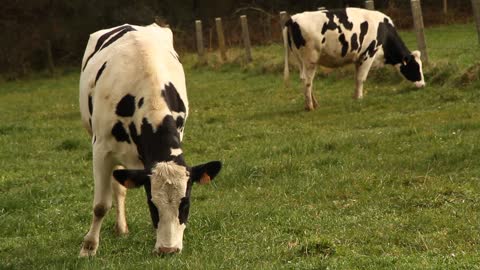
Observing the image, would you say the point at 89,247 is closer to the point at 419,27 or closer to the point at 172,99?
the point at 172,99

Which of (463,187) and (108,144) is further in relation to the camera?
(463,187)

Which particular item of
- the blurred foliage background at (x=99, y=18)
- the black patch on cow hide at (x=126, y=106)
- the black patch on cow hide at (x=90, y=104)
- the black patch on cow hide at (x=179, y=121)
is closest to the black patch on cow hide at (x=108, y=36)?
the black patch on cow hide at (x=90, y=104)

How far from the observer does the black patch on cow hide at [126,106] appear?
21.3 feet

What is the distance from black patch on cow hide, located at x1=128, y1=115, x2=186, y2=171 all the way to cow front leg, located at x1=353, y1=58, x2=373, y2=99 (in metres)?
10.5

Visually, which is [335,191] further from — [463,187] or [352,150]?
[352,150]

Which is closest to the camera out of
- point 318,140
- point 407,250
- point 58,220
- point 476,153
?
point 407,250

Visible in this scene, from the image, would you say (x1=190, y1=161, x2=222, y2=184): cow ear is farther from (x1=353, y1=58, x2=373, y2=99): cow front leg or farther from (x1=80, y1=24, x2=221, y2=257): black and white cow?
(x1=353, y1=58, x2=373, y2=99): cow front leg

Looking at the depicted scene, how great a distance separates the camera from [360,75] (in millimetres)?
16812

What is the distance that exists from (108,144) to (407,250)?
2631 millimetres

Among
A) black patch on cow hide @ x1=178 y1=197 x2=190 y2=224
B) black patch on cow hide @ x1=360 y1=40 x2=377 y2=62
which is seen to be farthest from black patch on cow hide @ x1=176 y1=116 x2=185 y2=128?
black patch on cow hide @ x1=360 y1=40 x2=377 y2=62

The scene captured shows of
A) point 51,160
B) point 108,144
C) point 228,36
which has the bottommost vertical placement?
point 228,36

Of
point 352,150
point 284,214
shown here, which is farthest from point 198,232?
point 352,150

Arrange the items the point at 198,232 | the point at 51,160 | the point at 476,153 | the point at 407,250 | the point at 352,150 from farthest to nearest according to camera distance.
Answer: the point at 51,160
the point at 352,150
the point at 476,153
the point at 198,232
the point at 407,250

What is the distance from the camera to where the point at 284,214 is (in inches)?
298
